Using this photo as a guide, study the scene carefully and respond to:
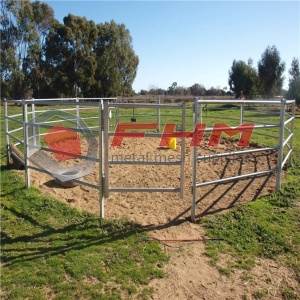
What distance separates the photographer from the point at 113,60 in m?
35.6

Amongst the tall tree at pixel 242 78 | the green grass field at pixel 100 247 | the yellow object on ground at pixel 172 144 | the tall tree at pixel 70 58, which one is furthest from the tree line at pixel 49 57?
the green grass field at pixel 100 247

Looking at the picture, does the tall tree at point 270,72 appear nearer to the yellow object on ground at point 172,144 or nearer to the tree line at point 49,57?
the tree line at point 49,57

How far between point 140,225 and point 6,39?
105 ft

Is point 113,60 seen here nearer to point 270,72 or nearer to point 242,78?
point 242,78

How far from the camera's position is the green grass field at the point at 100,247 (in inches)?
98.9

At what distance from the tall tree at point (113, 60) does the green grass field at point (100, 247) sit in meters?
30.8

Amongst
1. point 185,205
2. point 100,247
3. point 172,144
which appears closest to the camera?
point 100,247

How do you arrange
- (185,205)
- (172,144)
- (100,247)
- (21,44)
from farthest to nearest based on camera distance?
(21,44), (172,144), (185,205), (100,247)

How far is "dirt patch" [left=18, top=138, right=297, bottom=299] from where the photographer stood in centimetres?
257

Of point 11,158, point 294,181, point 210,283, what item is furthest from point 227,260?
point 11,158

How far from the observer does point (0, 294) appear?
7.91 feet

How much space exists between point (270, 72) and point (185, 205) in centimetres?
3160

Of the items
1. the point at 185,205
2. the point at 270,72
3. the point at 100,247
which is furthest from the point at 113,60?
the point at 100,247

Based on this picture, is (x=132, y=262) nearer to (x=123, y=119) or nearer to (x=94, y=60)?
(x=123, y=119)
